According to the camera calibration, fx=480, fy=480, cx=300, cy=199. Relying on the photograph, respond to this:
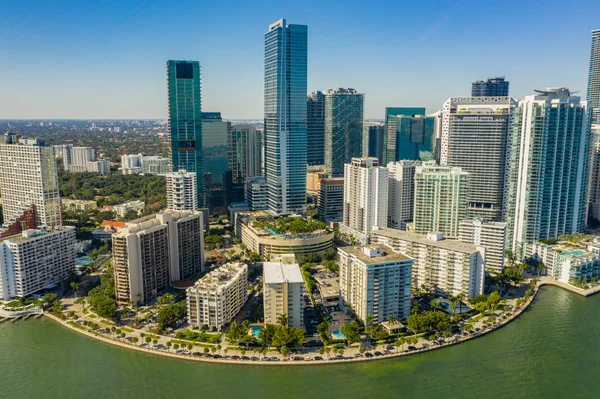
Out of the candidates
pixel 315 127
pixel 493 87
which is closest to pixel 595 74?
pixel 493 87

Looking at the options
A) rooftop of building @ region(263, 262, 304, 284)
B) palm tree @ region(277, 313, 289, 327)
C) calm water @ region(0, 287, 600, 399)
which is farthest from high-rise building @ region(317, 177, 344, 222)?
calm water @ region(0, 287, 600, 399)

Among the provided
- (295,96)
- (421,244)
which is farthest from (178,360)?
(295,96)

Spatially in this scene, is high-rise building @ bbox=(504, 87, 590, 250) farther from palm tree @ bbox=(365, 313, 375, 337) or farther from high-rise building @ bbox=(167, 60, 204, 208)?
high-rise building @ bbox=(167, 60, 204, 208)

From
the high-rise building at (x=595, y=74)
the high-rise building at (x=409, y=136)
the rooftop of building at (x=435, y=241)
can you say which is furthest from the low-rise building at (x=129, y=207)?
the high-rise building at (x=595, y=74)

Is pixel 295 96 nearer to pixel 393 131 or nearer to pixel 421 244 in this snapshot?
pixel 421 244

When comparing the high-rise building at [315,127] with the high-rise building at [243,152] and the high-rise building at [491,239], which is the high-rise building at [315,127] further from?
the high-rise building at [491,239]
